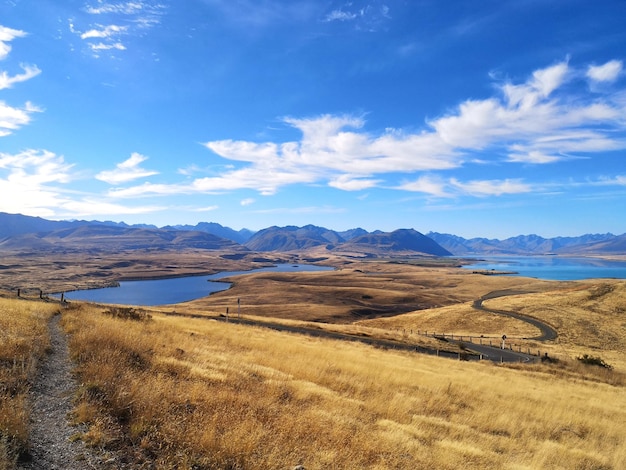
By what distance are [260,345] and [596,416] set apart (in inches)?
722

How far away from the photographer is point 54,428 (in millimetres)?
7223

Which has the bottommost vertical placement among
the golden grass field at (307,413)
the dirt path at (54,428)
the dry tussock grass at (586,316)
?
the dry tussock grass at (586,316)

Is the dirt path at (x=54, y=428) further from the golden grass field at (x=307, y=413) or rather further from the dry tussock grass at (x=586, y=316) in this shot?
the dry tussock grass at (x=586, y=316)

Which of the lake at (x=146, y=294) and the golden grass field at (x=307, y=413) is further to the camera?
the lake at (x=146, y=294)

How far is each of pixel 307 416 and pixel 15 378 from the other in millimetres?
7153

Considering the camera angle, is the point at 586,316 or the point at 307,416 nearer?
the point at 307,416

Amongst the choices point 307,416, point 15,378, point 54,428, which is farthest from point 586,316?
point 15,378

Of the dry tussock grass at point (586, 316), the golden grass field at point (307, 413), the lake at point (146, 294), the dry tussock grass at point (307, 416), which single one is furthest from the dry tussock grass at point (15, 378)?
the lake at point (146, 294)

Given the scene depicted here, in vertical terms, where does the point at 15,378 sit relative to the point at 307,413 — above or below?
above

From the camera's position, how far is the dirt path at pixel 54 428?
6.15m

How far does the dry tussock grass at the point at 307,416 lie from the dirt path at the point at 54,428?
1.13 ft

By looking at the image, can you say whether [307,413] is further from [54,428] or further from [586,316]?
[586,316]

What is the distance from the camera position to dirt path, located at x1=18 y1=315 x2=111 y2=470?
615cm

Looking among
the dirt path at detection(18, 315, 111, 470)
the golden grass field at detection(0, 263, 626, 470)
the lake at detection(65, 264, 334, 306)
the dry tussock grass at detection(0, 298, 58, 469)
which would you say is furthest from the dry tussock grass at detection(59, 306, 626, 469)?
the lake at detection(65, 264, 334, 306)
